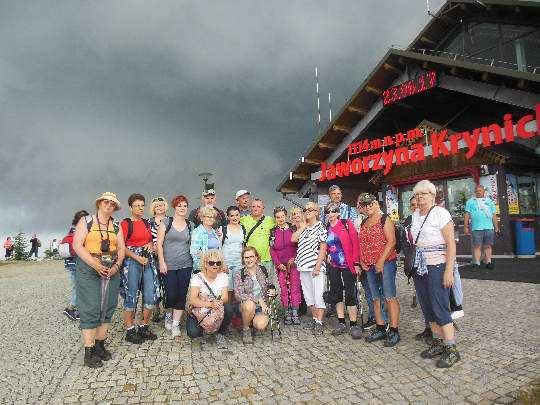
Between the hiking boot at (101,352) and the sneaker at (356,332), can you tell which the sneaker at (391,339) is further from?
the hiking boot at (101,352)

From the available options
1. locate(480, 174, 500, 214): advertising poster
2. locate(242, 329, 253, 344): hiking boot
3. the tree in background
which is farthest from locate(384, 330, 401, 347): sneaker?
the tree in background

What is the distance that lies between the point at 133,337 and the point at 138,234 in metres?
1.44

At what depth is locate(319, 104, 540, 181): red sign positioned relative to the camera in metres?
9.94

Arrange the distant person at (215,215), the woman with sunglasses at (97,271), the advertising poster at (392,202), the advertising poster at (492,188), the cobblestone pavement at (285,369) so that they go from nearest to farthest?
the cobblestone pavement at (285,369), the woman with sunglasses at (97,271), the distant person at (215,215), the advertising poster at (492,188), the advertising poster at (392,202)

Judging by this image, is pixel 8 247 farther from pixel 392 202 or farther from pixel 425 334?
pixel 425 334

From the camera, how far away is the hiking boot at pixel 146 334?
5570 mm

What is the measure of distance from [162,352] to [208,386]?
1.31m

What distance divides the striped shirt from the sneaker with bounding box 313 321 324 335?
0.81 metres

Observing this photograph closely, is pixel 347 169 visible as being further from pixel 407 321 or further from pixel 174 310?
pixel 174 310

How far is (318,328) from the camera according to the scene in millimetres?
5707

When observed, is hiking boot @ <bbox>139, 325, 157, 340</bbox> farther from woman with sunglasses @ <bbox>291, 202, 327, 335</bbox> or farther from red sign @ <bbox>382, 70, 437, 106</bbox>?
red sign @ <bbox>382, 70, 437, 106</bbox>

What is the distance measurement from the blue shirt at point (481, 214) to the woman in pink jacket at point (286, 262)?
6324 mm

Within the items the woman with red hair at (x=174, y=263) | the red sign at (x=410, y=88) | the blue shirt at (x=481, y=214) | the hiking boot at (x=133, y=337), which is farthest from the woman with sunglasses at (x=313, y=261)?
the red sign at (x=410, y=88)

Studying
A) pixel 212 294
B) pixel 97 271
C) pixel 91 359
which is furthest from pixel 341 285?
pixel 91 359
